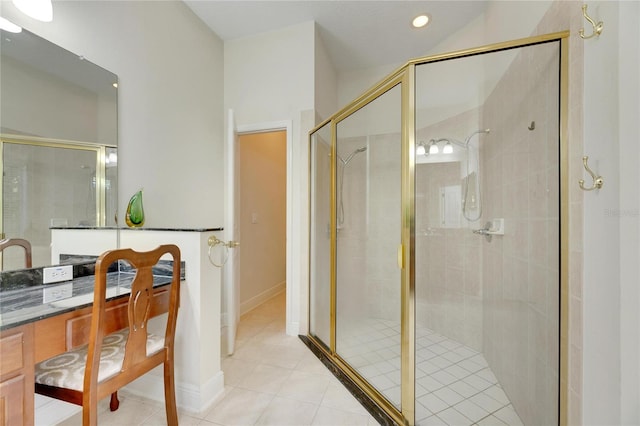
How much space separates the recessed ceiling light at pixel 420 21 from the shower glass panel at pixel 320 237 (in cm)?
133

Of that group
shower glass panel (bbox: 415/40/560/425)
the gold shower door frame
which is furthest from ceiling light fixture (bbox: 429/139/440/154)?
the gold shower door frame

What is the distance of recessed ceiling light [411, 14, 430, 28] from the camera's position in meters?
2.29

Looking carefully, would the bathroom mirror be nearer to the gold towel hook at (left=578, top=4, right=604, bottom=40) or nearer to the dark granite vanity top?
the dark granite vanity top

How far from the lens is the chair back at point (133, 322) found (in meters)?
0.91

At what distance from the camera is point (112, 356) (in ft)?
3.59

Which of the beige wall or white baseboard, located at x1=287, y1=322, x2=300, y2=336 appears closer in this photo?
white baseboard, located at x1=287, y1=322, x2=300, y2=336

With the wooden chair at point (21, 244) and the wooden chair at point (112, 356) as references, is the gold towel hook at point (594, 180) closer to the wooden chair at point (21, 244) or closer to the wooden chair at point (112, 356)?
the wooden chair at point (112, 356)

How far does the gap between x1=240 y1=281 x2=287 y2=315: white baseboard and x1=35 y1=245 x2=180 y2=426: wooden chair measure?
171cm

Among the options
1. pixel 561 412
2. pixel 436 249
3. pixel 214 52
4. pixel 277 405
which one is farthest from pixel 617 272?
pixel 214 52

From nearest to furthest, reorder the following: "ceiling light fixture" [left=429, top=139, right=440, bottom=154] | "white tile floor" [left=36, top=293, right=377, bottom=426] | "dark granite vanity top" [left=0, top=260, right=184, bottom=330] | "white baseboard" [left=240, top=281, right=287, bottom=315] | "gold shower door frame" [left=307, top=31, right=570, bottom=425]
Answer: "dark granite vanity top" [left=0, top=260, right=184, bottom=330] → "gold shower door frame" [left=307, top=31, right=570, bottom=425] → "white tile floor" [left=36, top=293, right=377, bottom=426] → "ceiling light fixture" [left=429, top=139, right=440, bottom=154] → "white baseboard" [left=240, top=281, right=287, bottom=315]

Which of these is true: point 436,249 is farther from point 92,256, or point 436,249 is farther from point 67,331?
point 92,256

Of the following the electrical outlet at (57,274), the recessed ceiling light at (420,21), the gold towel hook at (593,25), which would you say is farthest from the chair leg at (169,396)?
the recessed ceiling light at (420,21)

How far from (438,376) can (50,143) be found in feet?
8.44

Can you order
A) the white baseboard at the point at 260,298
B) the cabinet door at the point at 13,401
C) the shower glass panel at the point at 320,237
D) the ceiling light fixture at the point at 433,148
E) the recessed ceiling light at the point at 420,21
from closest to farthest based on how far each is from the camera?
the cabinet door at the point at 13,401
the ceiling light fixture at the point at 433,148
the shower glass panel at the point at 320,237
the recessed ceiling light at the point at 420,21
the white baseboard at the point at 260,298
